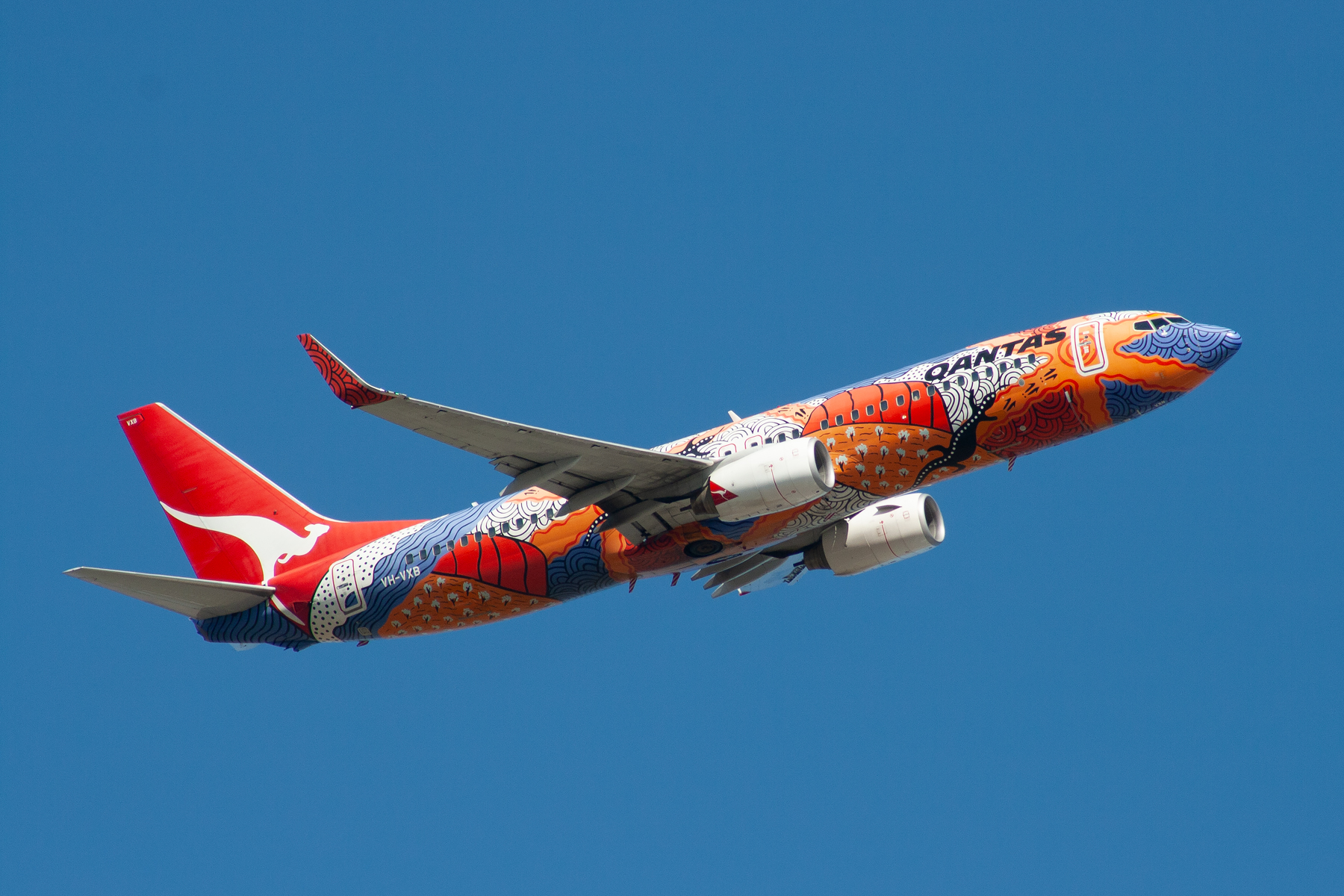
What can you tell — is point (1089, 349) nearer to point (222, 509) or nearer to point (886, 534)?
point (886, 534)

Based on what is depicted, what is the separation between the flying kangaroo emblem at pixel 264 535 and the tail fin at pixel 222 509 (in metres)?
0.02

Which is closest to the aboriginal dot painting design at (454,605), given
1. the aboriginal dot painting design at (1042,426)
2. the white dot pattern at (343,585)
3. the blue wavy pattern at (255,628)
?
the white dot pattern at (343,585)

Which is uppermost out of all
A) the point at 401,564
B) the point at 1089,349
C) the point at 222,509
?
the point at 222,509

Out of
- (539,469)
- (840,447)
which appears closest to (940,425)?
(840,447)

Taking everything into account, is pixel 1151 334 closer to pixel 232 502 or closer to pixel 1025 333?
pixel 1025 333

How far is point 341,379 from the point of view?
30.2m

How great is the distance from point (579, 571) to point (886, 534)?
8.93m

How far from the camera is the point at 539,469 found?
34.7m

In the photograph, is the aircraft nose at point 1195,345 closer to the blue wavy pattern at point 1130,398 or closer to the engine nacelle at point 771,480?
the blue wavy pattern at point 1130,398

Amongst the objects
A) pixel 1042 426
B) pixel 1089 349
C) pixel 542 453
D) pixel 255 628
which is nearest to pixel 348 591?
pixel 255 628

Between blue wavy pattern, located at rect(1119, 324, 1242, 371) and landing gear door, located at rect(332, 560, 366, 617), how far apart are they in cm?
2173

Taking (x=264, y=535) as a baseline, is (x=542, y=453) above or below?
below

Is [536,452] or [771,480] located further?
[771,480]

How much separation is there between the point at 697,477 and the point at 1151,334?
38.4ft
